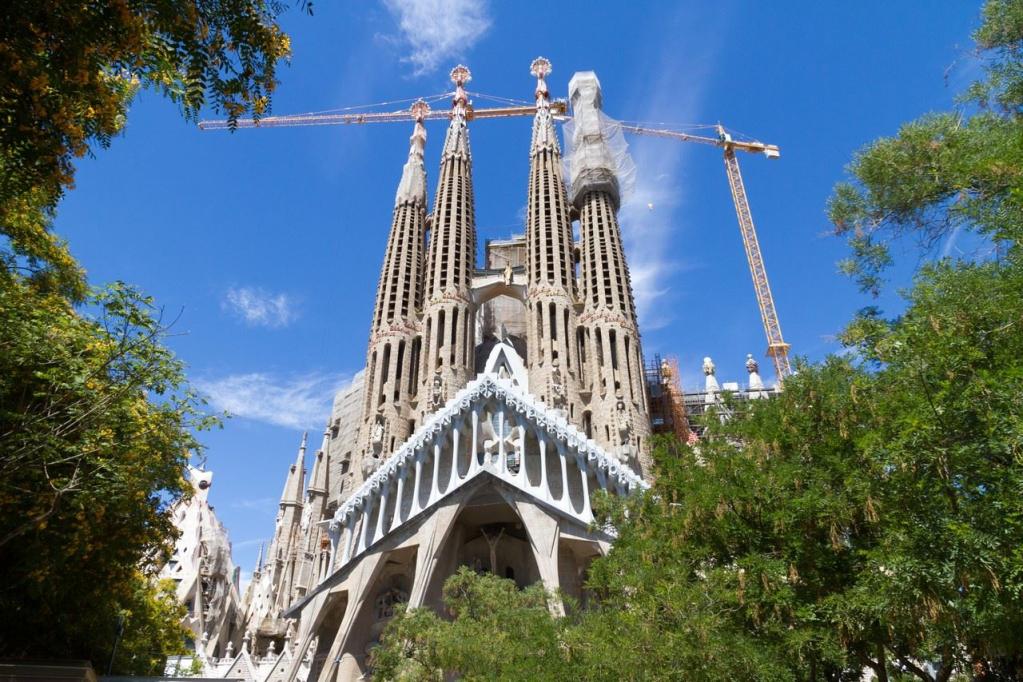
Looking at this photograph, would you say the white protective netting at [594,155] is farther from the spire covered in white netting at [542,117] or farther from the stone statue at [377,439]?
the stone statue at [377,439]

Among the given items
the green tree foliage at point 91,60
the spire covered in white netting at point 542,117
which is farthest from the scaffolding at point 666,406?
the green tree foliage at point 91,60

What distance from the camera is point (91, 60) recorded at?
18.5ft

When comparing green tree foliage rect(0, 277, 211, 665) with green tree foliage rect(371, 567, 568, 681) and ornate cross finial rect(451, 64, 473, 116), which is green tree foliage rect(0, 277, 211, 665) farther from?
ornate cross finial rect(451, 64, 473, 116)

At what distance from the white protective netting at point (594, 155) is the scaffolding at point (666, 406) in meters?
11.8

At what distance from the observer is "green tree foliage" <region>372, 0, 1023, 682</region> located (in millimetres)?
6633

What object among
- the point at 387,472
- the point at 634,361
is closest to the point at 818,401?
the point at 387,472

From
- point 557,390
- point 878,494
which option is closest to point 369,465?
point 557,390

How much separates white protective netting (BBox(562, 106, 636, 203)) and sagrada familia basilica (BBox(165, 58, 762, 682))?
148mm

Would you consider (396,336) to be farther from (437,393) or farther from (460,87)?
(460,87)

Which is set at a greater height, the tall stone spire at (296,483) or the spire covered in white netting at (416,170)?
the spire covered in white netting at (416,170)

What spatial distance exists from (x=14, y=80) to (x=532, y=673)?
385 inches

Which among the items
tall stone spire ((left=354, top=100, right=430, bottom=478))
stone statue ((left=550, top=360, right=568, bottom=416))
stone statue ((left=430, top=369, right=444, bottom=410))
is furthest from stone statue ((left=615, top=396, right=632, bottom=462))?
tall stone spire ((left=354, top=100, right=430, bottom=478))

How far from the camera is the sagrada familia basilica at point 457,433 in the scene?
25.9 m

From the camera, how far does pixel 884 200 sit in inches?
353
